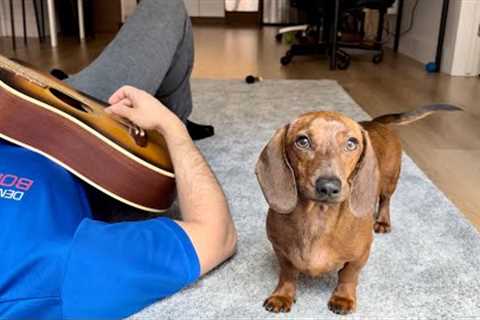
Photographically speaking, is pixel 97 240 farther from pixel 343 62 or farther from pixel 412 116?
pixel 343 62

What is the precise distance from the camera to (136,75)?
1.25 m

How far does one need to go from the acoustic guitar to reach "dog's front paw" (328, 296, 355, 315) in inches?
14.1

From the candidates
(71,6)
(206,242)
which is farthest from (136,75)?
(71,6)

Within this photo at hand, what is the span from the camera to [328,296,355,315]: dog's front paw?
83 cm

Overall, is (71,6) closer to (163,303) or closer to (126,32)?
(126,32)

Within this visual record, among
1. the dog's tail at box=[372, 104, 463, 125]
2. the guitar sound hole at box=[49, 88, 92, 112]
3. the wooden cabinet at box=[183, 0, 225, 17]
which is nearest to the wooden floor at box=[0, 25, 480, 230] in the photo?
the dog's tail at box=[372, 104, 463, 125]

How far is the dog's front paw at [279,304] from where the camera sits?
84 centimetres

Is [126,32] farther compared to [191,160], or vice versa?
[126,32]

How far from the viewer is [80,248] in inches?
27.7

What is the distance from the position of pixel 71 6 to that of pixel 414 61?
10.0 ft

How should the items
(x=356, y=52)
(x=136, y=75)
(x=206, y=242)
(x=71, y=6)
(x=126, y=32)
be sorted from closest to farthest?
(x=206, y=242) → (x=136, y=75) → (x=126, y=32) → (x=356, y=52) → (x=71, y=6)

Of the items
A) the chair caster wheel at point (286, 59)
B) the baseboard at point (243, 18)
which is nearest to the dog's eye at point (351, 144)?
the chair caster wheel at point (286, 59)

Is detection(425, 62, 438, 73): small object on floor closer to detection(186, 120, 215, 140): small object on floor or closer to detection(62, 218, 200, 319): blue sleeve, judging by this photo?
detection(186, 120, 215, 140): small object on floor

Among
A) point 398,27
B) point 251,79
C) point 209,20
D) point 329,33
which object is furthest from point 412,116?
point 209,20
